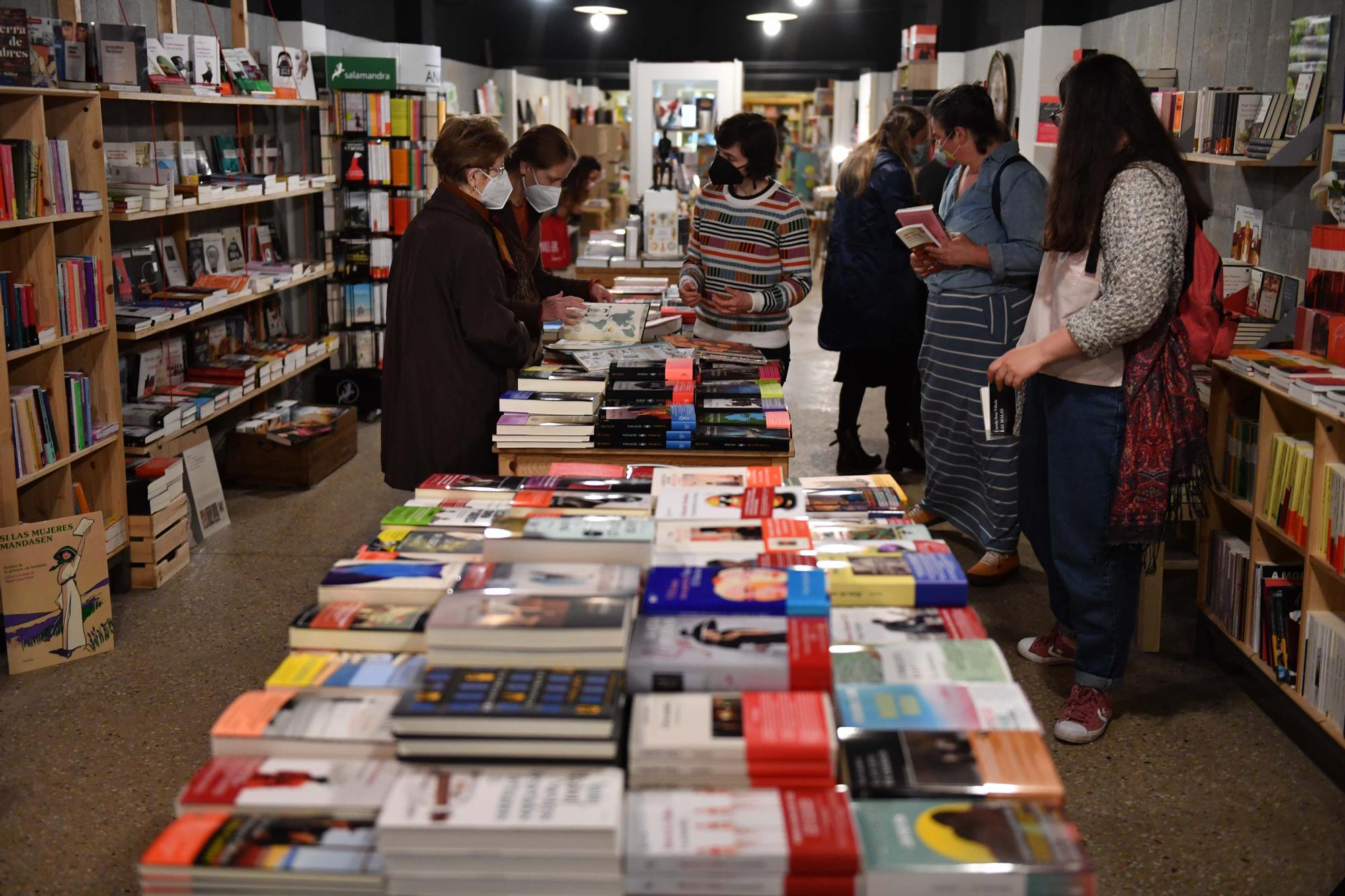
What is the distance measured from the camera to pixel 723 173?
182 inches

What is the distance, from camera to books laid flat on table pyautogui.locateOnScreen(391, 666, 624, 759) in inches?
58.1

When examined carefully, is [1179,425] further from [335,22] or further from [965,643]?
[335,22]

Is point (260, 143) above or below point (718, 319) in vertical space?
above

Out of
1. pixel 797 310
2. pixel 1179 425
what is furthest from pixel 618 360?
pixel 797 310

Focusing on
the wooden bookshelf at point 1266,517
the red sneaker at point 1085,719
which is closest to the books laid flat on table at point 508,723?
the red sneaker at point 1085,719

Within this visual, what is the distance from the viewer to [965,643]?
5.80ft

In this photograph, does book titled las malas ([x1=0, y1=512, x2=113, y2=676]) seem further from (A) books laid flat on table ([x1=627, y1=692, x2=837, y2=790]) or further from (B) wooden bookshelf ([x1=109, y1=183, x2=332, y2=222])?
(A) books laid flat on table ([x1=627, y1=692, x2=837, y2=790])

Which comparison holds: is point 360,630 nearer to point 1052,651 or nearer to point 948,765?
point 948,765

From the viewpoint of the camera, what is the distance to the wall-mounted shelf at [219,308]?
14.9 ft

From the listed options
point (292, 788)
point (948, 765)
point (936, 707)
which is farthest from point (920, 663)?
point (292, 788)

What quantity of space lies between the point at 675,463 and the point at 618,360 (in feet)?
2.07

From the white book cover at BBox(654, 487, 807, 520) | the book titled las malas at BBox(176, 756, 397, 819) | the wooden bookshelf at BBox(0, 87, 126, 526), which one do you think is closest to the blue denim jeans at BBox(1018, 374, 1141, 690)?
the white book cover at BBox(654, 487, 807, 520)

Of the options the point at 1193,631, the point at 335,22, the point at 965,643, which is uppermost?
the point at 335,22

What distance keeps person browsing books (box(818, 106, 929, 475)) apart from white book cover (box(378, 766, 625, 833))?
13.9ft
